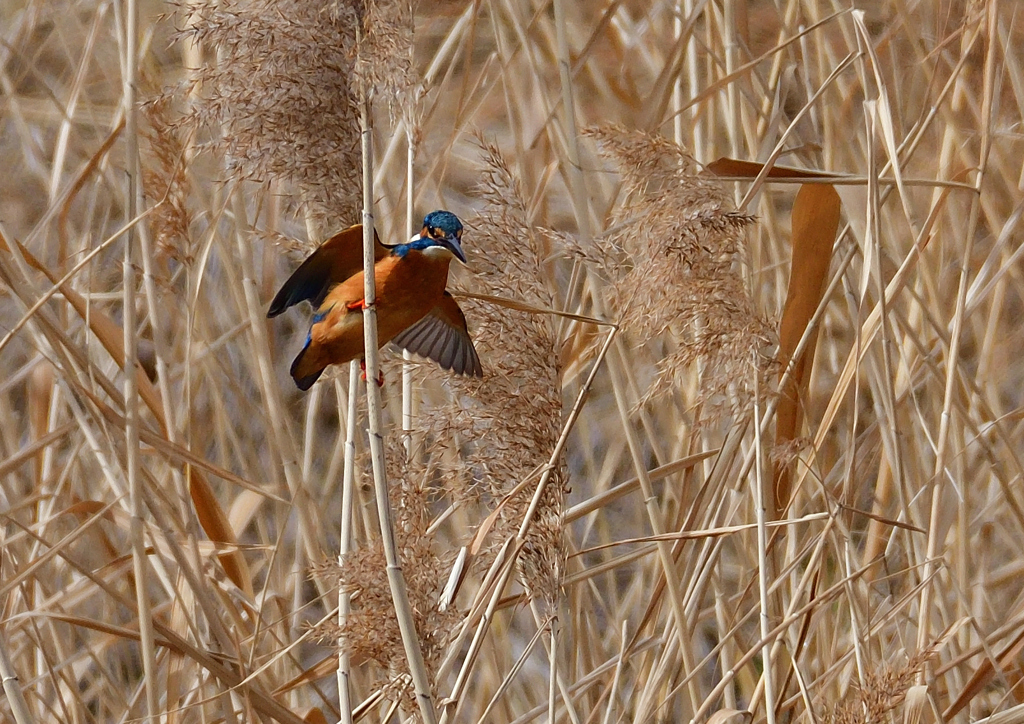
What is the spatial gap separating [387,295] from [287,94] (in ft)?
1.32

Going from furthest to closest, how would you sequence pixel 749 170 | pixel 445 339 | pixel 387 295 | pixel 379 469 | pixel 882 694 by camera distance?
pixel 445 339 → pixel 387 295 → pixel 749 170 → pixel 882 694 → pixel 379 469

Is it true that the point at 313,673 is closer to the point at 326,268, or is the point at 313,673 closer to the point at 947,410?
the point at 326,268

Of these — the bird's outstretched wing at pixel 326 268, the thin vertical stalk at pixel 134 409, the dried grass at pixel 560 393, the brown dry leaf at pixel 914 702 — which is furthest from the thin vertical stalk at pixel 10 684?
the brown dry leaf at pixel 914 702

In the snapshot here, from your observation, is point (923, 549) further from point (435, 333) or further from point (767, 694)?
point (435, 333)

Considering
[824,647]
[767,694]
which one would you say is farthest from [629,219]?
[824,647]

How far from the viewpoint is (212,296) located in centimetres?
298

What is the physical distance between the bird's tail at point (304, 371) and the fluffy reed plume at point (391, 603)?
503 millimetres

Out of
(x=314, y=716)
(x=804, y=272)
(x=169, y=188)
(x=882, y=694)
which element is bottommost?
(x=314, y=716)

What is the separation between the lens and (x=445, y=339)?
1.85 m

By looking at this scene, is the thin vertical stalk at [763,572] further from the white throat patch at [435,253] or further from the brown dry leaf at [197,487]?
the brown dry leaf at [197,487]

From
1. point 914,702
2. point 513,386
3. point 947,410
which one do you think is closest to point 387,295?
point 513,386

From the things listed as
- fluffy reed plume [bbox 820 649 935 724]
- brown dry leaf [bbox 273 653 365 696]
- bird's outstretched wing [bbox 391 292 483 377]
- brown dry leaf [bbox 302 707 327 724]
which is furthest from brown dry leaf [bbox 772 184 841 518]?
brown dry leaf [bbox 302 707 327 724]

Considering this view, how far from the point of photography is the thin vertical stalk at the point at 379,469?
44.9 inches

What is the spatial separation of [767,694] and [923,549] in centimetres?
60
